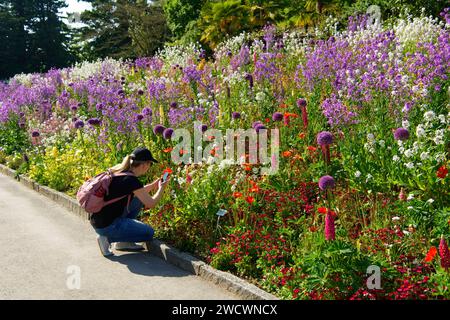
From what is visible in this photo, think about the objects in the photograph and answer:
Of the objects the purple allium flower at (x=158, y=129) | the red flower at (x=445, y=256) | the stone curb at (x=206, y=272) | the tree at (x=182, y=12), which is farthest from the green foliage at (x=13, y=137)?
the tree at (x=182, y=12)

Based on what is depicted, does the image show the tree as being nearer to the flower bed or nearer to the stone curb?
the flower bed

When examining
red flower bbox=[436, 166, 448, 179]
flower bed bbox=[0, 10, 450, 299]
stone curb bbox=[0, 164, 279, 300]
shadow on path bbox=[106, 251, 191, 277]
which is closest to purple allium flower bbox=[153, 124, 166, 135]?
flower bed bbox=[0, 10, 450, 299]

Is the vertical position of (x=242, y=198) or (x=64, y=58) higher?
(x=64, y=58)

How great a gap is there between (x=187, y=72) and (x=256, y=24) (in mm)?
11372

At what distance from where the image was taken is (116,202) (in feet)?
22.2

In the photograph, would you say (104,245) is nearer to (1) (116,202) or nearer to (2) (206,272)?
(1) (116,202)

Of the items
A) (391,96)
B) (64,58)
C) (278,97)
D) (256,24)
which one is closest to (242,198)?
(391,96)

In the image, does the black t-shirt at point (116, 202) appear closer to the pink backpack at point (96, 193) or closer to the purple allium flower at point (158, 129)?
the pink backpack at point (96, 193)

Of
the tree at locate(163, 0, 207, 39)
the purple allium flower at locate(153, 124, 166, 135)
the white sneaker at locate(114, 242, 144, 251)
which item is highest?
the tree at locate(163, 0, 207, 39)

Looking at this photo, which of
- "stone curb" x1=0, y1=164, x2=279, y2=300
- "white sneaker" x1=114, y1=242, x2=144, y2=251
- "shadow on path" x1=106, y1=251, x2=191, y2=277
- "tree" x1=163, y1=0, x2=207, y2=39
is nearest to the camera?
"stone curb" x1=0, y1=164, x2=279, y2=300

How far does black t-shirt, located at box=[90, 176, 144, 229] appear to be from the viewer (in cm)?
654

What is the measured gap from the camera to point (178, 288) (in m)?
5.66

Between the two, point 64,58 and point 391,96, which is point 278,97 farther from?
point 64,58

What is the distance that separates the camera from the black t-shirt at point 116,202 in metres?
6.54
